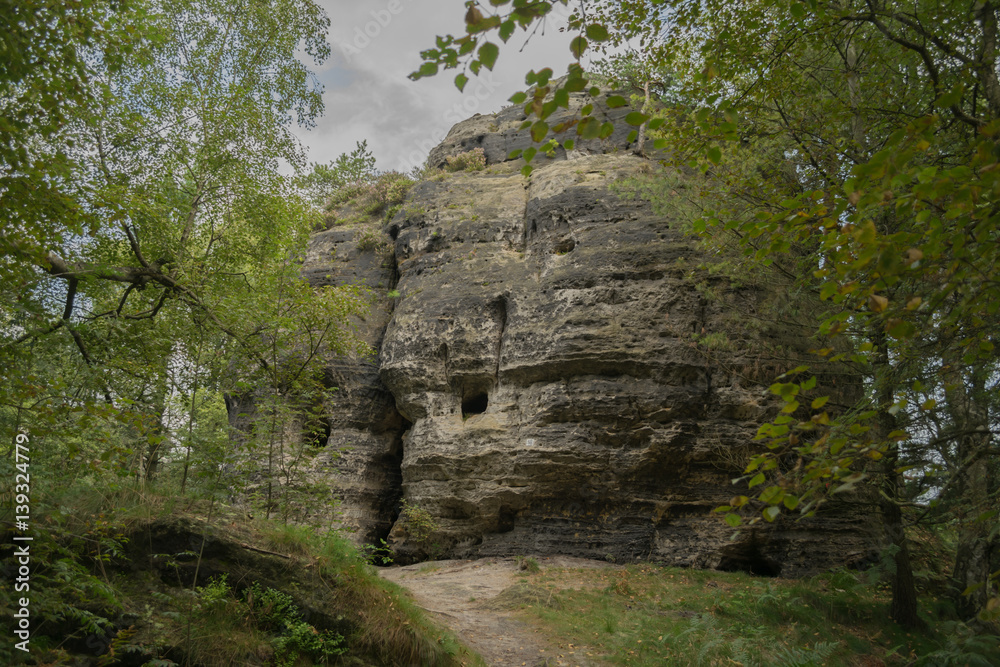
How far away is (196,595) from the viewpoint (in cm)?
492

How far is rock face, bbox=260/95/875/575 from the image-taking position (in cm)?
1220

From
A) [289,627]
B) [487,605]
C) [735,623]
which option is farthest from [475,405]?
[289,627]

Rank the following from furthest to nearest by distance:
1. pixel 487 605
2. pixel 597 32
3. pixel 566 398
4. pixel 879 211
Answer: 1. pixel 566 398
2. pixel 487 605
3. pixel 879 211
4. pixel 597 32

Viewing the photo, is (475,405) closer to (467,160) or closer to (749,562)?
(749,562)

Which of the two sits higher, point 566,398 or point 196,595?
point 566,398

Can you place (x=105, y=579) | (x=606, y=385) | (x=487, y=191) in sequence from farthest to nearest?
(x=487, y=191) < (x=606, y=385) < (x=105, y=579)

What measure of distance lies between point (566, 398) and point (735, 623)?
5.98 metres

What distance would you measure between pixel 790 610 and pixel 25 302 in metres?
10.3

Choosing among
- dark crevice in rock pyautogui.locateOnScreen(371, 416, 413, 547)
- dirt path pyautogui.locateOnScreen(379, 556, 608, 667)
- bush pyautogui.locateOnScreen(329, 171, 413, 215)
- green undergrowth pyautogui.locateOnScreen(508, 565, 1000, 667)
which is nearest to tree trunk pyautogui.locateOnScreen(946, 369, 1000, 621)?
green undergrowth pyautogui.locateOnScreen(508, 565, 1000, 667)

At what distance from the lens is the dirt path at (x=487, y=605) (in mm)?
7148

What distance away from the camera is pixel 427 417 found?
14.7 metres

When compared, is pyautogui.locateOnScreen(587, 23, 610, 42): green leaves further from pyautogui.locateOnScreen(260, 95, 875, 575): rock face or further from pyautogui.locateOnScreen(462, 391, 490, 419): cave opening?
pyautogui.locateOnScreen(462, 391, 490, 419): cave opening

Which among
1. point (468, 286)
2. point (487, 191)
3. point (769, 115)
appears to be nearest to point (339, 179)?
point (487, 191)

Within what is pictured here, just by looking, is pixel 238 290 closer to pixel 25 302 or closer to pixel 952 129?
pixel 25 302
